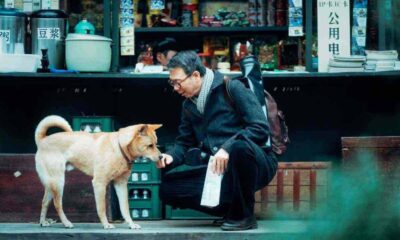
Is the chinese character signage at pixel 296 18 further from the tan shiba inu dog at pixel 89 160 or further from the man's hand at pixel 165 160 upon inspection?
the man's hand at pixel 165 160

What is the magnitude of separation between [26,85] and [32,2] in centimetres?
82

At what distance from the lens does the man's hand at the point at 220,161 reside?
498 cm

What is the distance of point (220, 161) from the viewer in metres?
4.98

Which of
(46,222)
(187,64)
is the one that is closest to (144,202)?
(46,222)

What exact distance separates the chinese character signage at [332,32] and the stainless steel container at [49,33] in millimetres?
2443

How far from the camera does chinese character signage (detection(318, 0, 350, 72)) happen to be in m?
6.79

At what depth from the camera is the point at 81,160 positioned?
5789 mm

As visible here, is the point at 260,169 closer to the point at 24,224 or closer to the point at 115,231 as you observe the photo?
the point at 115,231

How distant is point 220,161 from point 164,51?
2.67 metres

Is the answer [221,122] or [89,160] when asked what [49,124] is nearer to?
[89,160]

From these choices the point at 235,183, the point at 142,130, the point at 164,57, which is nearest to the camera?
the point at 235,183

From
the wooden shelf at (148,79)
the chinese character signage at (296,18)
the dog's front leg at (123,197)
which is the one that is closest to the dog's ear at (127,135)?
the dog's front leg at (123,197)

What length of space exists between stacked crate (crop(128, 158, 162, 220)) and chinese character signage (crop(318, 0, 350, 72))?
6.04ft

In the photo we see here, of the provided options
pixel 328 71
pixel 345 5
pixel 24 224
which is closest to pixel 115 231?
pixel 24 224
